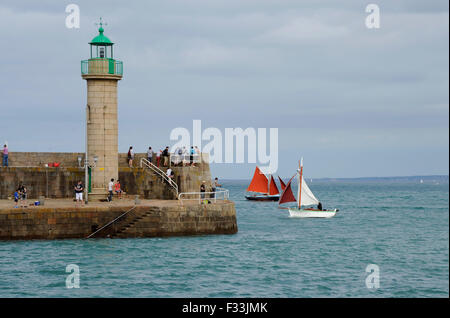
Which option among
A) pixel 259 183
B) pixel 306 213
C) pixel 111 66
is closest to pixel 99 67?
pixel 111 66

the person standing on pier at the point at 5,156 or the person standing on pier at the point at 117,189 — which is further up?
the person standing on pier at the point at 5,156

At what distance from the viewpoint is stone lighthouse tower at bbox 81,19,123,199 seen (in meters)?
42.8

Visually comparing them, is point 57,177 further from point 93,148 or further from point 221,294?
point 221,294

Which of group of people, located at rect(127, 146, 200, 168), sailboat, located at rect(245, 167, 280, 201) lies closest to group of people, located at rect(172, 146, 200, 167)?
group of people, located at rect(127, 146, 200, 168)

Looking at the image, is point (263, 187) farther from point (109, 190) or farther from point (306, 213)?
point (109, 190)

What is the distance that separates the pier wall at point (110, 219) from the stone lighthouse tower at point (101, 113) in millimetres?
4733

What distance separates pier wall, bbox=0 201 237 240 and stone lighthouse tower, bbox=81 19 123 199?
473 cm

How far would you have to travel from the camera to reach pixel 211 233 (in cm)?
4081

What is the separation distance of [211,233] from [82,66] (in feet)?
39.9

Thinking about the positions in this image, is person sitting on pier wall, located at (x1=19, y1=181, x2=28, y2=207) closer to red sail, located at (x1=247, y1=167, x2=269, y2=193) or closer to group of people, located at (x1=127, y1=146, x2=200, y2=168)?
group of people, located at (x1=127, y1=146, x2=200, y2=168)

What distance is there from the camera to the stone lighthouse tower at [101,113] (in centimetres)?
4281

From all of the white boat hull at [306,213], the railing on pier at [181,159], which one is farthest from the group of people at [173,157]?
the white boat hull at [306,213]

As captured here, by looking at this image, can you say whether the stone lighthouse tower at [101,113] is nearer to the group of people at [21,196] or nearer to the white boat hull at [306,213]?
the group of people at [21,196]

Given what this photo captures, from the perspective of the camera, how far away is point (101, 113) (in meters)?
42.9
